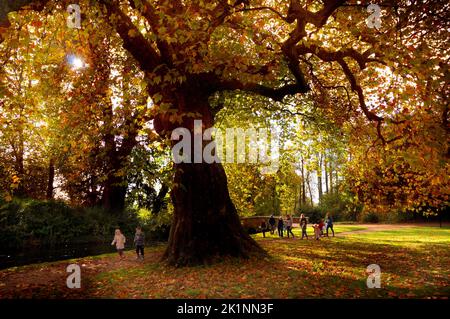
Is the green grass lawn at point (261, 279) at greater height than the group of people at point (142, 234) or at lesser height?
lesser

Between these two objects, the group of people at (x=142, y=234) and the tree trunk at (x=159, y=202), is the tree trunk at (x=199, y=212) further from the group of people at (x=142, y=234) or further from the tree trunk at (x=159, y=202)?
the tree trunk at (x=159, y=202)

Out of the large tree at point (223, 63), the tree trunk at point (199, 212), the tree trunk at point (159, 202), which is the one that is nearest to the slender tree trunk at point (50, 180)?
the tree trunk at point (159, 202)

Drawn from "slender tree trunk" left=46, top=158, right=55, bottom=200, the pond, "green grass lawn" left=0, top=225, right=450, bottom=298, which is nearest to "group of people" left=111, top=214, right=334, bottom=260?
"green grass lawn" left=0, top=225, right=450, bottom=298

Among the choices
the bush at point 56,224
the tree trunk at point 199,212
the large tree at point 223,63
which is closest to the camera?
the large tree at point 223,63

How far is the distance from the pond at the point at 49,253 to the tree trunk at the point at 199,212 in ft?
38.7

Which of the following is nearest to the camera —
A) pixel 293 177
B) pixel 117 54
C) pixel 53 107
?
pixel 117 54

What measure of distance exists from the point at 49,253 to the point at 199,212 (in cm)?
1671

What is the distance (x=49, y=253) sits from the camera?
1043 inches

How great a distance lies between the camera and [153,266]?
15.7 metres

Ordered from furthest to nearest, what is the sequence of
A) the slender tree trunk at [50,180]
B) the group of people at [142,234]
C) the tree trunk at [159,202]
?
1. the slender tree trunk at [50,180]
2. the tree trunk at [159,202]
3. the group of people at [142,234]

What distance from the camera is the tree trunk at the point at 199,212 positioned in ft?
49.2
